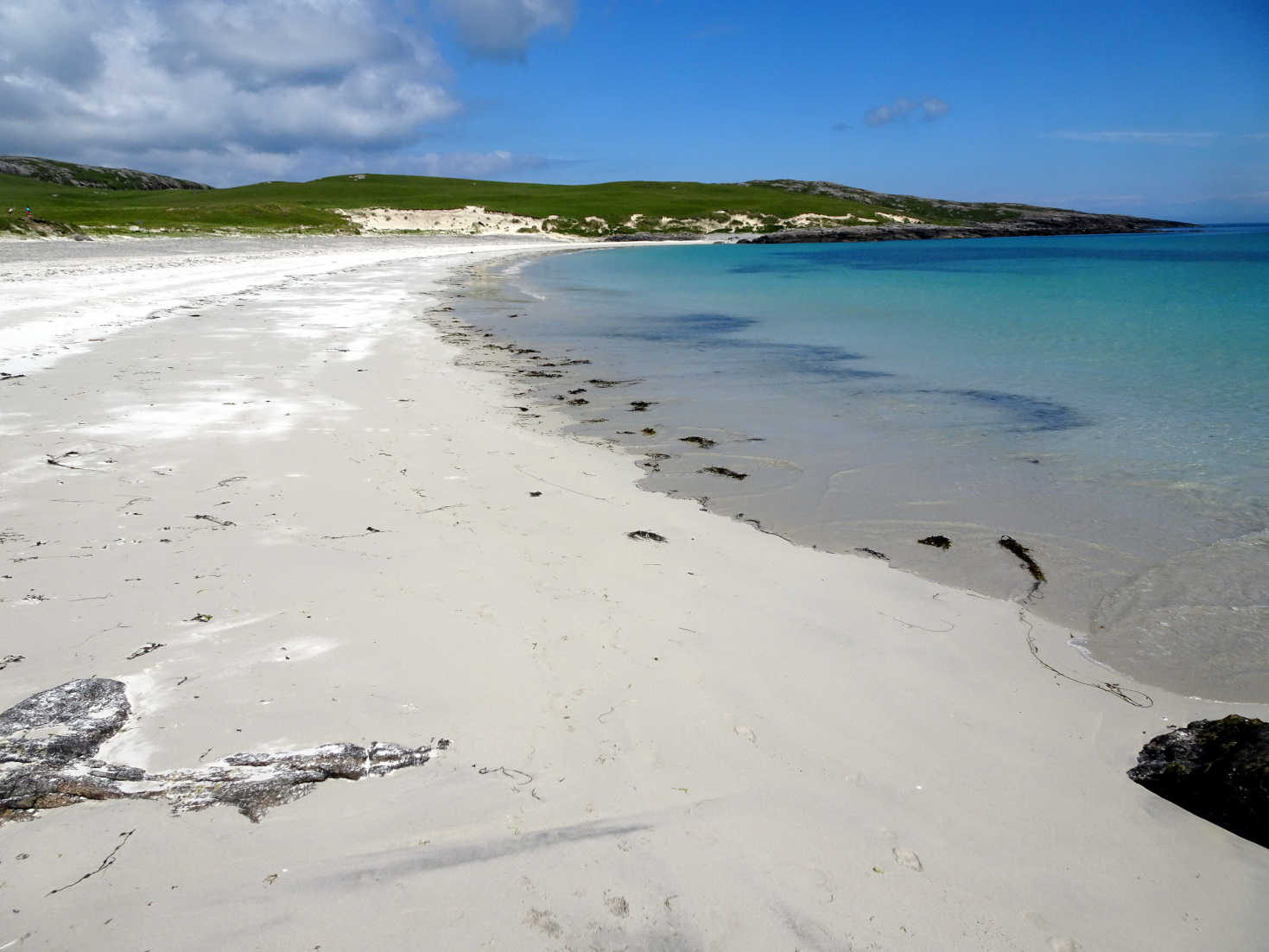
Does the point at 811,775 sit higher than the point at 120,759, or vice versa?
the point at 120,759

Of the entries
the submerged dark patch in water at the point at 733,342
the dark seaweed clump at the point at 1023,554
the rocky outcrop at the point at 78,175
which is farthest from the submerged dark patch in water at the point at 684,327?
the rocky outcrop at the point at 78,175

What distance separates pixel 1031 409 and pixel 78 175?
15604 centimetres

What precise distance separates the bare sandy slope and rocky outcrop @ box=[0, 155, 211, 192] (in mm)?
130633

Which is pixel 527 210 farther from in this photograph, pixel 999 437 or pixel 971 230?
pixel 999 437

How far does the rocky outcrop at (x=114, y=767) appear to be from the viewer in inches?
89.4

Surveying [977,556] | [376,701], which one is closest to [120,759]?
[376,701]

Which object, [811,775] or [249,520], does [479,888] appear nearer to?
[811,775]

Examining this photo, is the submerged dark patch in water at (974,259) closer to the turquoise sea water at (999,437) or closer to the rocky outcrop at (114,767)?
the turquoise sea water at (999,437)

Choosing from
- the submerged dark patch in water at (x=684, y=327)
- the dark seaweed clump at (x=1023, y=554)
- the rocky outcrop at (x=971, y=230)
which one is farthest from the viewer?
the rocky outcrop at (x=971, y=230)

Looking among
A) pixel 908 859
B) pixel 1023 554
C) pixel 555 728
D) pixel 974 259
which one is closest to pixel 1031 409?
pixel 1023 554

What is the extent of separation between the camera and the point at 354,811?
2.33 meters

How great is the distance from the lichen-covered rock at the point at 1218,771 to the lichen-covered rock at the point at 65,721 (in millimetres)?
3840

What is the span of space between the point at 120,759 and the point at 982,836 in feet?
9.55

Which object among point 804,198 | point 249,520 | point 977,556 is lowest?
point 977,556
